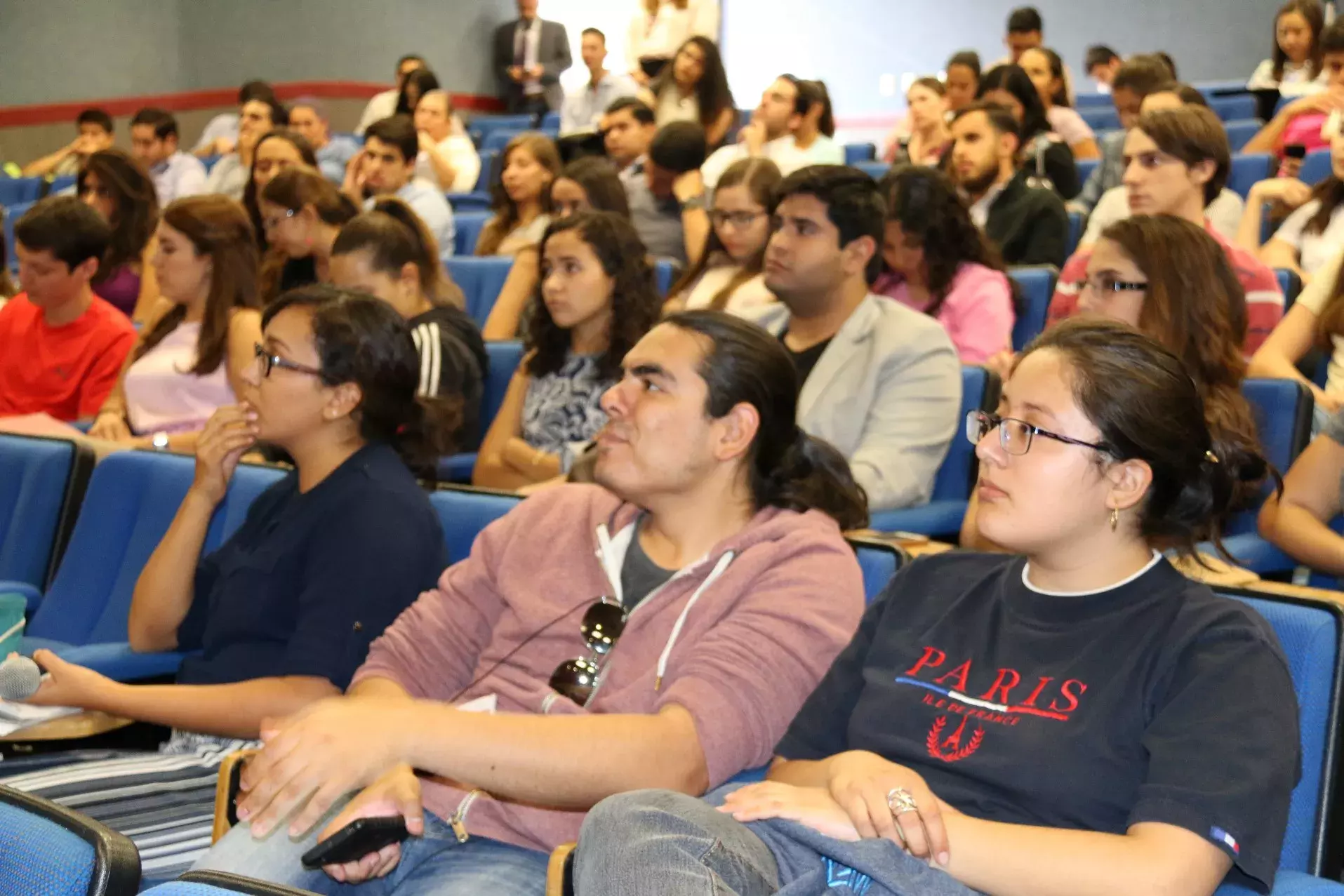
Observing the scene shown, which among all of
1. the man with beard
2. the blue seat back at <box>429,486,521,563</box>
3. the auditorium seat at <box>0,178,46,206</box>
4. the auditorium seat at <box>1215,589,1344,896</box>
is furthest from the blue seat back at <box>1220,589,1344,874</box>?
the auditorium seat at <box>0,178,46,206</box>

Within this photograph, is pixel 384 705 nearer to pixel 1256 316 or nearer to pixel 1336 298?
pixel 1336 298

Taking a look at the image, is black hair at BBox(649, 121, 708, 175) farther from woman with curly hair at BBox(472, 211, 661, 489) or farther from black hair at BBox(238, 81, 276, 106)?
black hair at BBox(238, 81, 276, 106)

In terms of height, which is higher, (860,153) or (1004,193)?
(1004,193)

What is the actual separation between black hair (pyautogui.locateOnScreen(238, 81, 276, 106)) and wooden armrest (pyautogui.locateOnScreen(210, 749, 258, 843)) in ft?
22.1

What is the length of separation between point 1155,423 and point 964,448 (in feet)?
4.86

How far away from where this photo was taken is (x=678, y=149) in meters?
5.32

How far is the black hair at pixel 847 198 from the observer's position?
311cm

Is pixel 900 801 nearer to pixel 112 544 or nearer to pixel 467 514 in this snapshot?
pixel 467 514

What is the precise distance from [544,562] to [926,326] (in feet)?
4.06

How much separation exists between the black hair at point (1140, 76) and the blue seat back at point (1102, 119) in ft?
4.23

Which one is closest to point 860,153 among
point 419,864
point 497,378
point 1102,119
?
point 1102,119

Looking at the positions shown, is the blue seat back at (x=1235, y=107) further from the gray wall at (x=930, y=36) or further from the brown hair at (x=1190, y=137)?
the brown hair at (x=1190, y=137)

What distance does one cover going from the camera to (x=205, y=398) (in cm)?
368

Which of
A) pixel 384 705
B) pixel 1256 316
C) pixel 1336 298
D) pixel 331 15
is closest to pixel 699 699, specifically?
pixel 384 705
